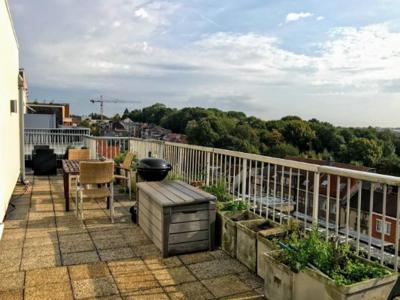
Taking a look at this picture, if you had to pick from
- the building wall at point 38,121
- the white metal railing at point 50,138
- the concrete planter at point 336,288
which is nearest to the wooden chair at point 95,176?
the concrete planter at point 336,288

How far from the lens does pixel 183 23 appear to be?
9.93m

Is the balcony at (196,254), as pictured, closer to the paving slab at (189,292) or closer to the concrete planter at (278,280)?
the paving slab at (189,292)

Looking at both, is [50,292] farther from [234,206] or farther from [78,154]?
[78,154]

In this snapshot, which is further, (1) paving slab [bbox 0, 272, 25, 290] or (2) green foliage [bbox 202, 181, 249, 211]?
(2) green foliage [bbox 202, 181, 249, 211]

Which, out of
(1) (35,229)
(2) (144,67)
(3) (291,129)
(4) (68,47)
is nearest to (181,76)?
(2) (144,67)

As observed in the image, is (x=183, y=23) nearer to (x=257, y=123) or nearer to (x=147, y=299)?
(x=147, y=299)

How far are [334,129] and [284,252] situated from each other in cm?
6775

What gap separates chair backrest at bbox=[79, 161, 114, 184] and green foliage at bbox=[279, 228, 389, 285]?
123 inches

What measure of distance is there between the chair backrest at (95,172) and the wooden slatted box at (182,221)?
48.3 inches

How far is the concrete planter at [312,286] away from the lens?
2137 millimetres

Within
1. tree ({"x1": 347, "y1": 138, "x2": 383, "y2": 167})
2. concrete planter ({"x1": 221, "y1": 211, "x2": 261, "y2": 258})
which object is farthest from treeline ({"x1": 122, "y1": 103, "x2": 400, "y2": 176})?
concrete planter ({"x1": 221, "y1": 211, "x2": 261, "y2": 258})

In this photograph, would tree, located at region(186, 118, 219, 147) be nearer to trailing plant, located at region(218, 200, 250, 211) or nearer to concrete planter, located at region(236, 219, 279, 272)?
trailing plant, located at region(218, 200, 250, 211)

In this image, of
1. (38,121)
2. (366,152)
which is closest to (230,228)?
(38,121)

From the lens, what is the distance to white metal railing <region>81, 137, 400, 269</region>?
8.61 feet
